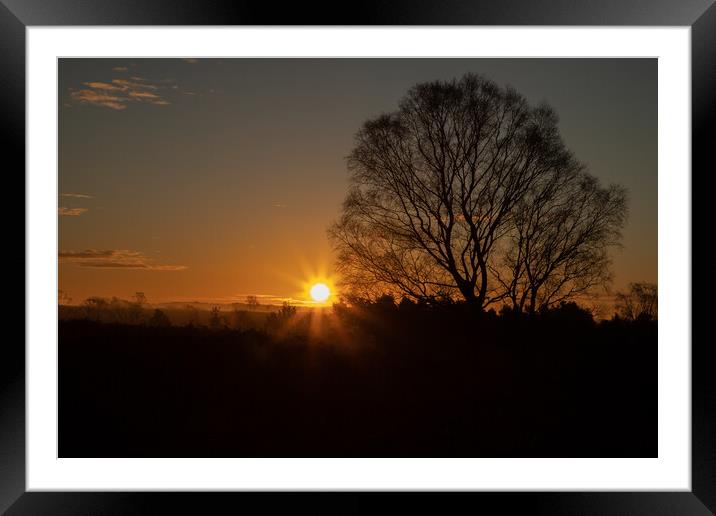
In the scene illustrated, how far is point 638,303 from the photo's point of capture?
11.5ft

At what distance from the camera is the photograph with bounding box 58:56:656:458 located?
3.34 m

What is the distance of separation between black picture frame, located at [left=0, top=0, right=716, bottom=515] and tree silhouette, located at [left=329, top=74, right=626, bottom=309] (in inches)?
61.8

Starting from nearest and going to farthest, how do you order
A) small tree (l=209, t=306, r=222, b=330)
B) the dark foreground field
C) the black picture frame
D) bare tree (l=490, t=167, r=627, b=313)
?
1. the black picture frame
2. the dark foreground field
3. small tree (l=209, t=306, r=222, b=330)
4. bare tree (l=490, t=167, r=627, b=313)

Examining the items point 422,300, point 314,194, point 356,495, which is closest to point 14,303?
point 356,495

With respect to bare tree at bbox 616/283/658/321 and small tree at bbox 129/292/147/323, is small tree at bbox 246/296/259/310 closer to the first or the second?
small tree at bbox 129/292/147/323

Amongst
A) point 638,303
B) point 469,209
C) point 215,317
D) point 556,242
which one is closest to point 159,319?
point 215,317

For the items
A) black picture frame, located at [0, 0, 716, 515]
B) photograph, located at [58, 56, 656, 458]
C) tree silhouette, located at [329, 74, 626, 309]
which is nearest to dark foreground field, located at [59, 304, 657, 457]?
photograph, located at [58, 56, 656, 458]

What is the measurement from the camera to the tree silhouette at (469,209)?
3.49m

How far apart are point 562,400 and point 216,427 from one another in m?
2.14

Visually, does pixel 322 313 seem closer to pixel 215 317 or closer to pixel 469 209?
pixel 215 317
